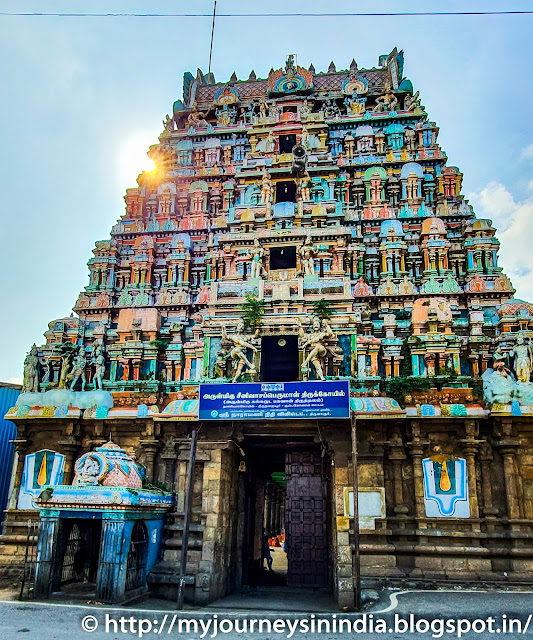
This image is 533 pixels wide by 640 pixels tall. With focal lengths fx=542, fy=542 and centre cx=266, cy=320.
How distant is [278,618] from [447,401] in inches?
322

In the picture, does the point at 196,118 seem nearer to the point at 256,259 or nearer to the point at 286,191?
the point at 286,191

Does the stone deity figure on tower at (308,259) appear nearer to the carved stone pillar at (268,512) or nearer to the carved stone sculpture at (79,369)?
the carved stone sculpture at (79,369)

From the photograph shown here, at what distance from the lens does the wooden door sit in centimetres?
1864

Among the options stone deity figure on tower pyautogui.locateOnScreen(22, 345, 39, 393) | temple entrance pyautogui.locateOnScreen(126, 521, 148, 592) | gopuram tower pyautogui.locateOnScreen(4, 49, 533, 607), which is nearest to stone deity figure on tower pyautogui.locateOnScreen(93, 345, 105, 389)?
gopuram tower pyautogui.locateOnScreen(4, 49, 533, 607)

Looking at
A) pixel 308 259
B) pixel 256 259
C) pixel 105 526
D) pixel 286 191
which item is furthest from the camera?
pixel 286 191

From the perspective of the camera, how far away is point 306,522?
19.0 m

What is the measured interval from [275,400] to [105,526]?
571 cm

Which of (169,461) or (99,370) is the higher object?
(99,370)

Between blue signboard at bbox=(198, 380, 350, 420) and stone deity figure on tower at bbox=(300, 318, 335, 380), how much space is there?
2114mm

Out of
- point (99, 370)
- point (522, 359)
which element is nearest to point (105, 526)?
point (99, 370)

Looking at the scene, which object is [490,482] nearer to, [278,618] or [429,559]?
[429,559]

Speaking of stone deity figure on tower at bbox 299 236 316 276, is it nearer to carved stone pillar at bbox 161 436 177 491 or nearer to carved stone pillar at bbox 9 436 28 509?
carved stone pillar at bbox 161 436 177 491

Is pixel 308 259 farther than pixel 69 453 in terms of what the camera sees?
Yes

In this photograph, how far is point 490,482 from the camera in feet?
53.6
